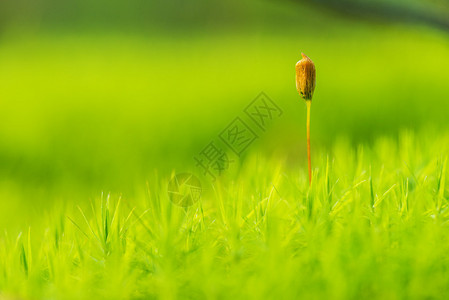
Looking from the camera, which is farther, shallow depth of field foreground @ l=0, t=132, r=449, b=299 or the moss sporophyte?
the moss sporophyte

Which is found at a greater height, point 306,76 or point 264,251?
point 306,76

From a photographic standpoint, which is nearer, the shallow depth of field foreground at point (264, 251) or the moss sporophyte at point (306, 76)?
the shallow depth of field foreground at point (264, 251)

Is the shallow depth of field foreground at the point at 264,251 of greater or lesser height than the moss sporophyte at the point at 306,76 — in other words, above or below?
below

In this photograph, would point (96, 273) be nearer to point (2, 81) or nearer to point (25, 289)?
point (25, 289)

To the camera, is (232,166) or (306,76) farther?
(232,166)

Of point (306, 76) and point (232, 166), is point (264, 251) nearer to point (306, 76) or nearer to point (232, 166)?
point (306, 76)

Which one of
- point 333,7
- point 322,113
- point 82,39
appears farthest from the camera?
point 82,39

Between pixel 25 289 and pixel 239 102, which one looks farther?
pixel 239 102

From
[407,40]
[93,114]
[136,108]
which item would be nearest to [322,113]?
[407,40]

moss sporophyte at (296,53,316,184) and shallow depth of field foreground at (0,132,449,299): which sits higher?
moss sporophyte at (296,53,316,184)

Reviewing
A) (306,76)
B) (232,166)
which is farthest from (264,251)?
(232,166)

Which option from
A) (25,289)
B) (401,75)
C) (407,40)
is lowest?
(25,289)
